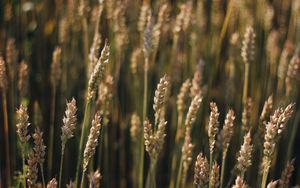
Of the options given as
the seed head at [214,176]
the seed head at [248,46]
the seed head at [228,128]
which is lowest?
the seed head at [214,176]

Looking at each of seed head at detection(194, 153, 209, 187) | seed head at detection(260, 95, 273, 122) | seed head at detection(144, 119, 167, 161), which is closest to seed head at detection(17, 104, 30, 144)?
seed head at detection(144, 119, 167, 161)

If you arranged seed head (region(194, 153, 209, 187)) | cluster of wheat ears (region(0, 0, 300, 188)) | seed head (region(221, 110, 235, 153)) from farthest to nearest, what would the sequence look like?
cluster of wheat ears (region(0, 0, 300, 188))
seed head (region(221, 110, 235, 153))
seed head (region(194, 153, 209, 187))

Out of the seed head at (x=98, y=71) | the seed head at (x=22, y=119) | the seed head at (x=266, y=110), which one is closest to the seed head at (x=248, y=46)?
the seed head at (x=266, y=110)

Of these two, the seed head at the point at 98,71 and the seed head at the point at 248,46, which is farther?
the seed head at the point at 248,46

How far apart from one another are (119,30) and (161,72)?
30 centimetres

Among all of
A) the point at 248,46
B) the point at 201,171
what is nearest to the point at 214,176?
the point at 201,171

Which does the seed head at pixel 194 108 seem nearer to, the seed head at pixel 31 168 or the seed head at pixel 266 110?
the seed head at pixel 266 110

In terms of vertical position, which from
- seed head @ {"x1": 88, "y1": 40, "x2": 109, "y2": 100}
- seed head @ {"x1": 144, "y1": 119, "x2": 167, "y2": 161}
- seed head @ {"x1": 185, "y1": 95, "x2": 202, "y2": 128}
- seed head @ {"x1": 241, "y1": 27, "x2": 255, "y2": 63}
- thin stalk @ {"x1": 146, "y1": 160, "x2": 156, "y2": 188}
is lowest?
thin stalk @ {"x1": 146, "y1": 160, "x2": 156, "y2": 188}

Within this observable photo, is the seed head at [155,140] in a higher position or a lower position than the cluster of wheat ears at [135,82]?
lower

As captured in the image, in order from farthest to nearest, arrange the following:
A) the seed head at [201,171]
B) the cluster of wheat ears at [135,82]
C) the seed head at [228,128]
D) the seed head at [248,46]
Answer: the cluster of wheat ears at [135,82] < the seed head at [248,46] < the seed head at [228,128] < the seed head at [201,171]

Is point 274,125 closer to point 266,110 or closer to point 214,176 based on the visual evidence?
point 214,176

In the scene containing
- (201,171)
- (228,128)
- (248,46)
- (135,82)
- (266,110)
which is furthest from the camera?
(135,82)

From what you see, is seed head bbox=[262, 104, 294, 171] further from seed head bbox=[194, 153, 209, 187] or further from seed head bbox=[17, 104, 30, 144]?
seed head bbox=[17, 104, 30, 144]

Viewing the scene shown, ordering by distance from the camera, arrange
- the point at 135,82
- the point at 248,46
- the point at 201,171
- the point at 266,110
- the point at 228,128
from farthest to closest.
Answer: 1. the point at 135,82
2. the point at 248,46
3. the point at 266,110
4. the point at 228,128
5. the point at 201,171
